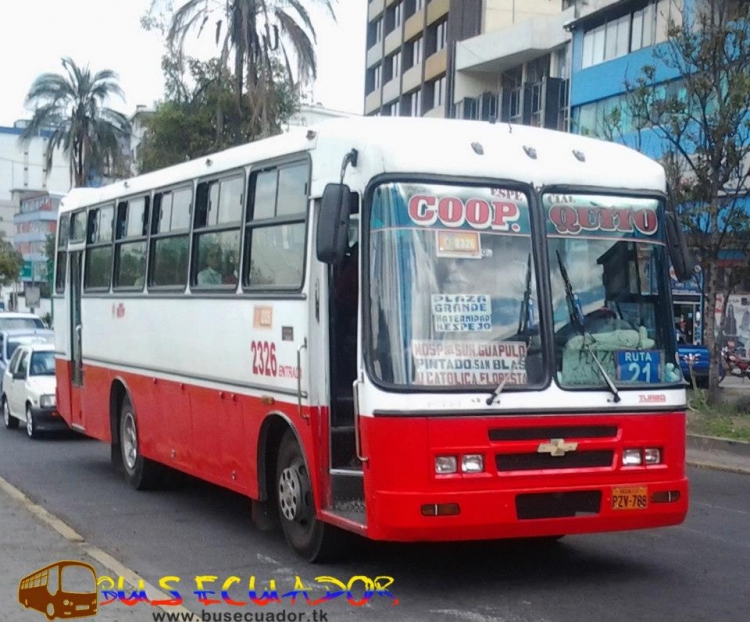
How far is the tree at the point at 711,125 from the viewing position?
19.4 metres

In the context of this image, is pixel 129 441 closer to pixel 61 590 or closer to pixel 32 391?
pixel 61 590

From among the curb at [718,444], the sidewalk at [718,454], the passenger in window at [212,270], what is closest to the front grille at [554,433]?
the passenger in window at [212,270]

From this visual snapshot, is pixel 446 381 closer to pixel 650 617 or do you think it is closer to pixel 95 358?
pixel 650 617

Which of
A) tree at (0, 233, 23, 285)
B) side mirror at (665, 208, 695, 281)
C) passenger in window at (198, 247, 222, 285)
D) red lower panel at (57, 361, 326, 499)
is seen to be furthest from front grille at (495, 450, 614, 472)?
tree at (0, 233, 23, 285)

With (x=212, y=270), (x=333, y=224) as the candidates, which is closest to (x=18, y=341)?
(x=212, y=270)

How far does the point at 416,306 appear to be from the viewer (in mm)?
7785

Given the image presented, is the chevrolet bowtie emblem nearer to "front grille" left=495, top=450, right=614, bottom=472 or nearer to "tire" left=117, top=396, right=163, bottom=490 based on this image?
"front grille" left=495, top=450, right=614, bottom=472

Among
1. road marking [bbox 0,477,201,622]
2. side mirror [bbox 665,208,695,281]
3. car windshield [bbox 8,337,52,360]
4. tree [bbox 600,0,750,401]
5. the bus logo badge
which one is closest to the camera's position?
the bus logo badge

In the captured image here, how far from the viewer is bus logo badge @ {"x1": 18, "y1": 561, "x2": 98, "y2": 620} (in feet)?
23.4

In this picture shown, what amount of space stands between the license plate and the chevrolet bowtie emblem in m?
0.43

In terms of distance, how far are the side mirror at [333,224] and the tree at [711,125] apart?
1262cm

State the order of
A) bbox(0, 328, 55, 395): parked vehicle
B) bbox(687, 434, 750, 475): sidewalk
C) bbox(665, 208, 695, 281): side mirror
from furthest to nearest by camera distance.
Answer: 1. bbox(0, 328, 55, 395): parked vehicle
2. bbox(687, 434, 750, 475): sidewalk
3. bbox(665, 208, 695, 281): side mirror

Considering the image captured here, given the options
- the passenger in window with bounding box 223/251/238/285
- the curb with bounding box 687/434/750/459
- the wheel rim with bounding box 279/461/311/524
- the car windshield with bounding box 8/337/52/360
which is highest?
the passenger in window with bounding box 223/251/238/285

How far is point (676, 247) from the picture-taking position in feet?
28.8
